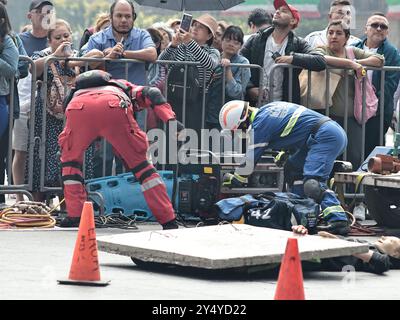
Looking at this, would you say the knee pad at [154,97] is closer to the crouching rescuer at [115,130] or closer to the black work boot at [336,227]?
the crouching rescuer at [115,130]

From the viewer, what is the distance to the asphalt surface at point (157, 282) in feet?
30.6

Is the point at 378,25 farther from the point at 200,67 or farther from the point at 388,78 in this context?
the point at 200,67

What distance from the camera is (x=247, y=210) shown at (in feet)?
41.2

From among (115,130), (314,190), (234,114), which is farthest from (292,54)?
(115,130)

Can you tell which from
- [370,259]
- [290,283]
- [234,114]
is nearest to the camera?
[290,283]

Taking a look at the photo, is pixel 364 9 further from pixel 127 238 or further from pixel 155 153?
pixel 127 238

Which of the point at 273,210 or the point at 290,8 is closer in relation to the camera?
the point at 273,210

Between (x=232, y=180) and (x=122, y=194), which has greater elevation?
(x=232, y=180)

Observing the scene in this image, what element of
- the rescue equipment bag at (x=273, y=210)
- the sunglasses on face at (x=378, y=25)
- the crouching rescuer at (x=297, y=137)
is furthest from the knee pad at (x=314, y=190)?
the sunglasses on face at (x=378, y=25)

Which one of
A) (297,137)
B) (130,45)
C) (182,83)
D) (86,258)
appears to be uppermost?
(130,45)

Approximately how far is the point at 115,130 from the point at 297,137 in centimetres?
177

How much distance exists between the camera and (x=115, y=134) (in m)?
12.9
